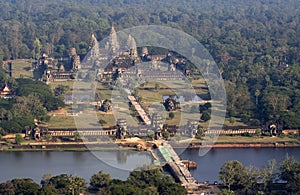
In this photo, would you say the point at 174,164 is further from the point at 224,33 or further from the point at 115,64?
the point at 224,33

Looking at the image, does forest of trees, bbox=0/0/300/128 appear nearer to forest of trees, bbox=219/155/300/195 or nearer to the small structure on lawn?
forest of trees, bbox=219/155/300/195

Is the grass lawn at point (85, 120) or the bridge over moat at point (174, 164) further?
the grass lawn at point (85, 120)

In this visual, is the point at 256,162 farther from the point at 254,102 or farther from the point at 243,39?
the point at 243,39

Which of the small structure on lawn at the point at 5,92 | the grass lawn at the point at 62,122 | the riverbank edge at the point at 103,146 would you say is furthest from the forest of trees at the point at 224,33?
the small structure on lawn at the point at 5,92

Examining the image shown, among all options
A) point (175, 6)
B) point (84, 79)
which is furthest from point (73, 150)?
point (175, 6)

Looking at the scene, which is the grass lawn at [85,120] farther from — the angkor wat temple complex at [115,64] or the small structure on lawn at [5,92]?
the angkor wat temple complex at [115,64]

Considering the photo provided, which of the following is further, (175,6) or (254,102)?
(175,6)

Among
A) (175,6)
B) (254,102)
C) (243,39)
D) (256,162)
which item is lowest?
(256,162)
